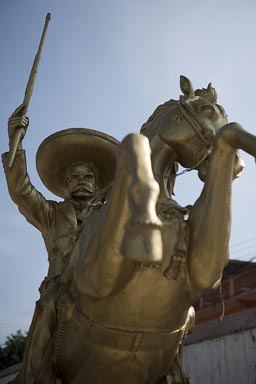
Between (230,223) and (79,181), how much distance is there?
55.0 inches

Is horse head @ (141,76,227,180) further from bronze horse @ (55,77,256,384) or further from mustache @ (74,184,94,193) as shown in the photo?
mustache @ (74,184,94,193)

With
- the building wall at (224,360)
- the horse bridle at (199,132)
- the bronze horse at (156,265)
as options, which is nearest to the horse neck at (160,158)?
the bronze horse at (156,265)

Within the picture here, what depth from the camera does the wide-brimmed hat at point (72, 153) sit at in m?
3.07

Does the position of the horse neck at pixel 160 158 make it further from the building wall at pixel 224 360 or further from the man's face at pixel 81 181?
the building wall at pixel 224 360

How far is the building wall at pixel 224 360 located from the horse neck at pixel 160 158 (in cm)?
237

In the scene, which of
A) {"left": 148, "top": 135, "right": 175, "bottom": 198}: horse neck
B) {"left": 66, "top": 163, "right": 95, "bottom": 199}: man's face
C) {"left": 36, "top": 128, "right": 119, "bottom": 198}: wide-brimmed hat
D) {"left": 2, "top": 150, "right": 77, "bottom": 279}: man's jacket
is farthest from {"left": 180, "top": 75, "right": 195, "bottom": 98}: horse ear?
{"left": 2, "top": 150, "right": 77, "bottom": 279}: man's jacket

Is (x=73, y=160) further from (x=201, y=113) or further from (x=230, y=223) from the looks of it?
(x=230, y=223)

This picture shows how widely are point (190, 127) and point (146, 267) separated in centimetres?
69

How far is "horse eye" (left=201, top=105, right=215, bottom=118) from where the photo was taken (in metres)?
2.23

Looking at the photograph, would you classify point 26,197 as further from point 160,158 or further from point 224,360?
point 224,360

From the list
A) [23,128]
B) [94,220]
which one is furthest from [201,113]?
[23,128]

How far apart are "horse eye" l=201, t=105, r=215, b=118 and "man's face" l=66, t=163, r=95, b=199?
1.17 metres

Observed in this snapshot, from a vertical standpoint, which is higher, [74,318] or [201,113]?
[201,113]

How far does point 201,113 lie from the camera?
7.34 ft
